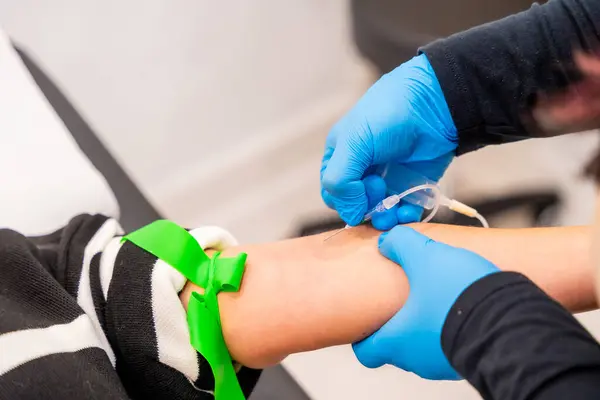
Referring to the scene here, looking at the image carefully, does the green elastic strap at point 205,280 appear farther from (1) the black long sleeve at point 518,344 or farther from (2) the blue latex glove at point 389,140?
(1) the black long sleeve at point 518,344

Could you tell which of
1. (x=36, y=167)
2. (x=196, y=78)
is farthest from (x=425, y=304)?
(x=196, y=78)

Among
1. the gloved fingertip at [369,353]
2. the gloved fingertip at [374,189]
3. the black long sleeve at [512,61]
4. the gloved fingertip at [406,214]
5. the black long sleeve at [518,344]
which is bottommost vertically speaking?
the gloved fingertip at [369,353]

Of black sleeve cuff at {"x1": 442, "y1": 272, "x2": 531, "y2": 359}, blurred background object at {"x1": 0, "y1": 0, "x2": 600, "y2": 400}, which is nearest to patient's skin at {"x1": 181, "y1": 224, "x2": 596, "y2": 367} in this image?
black sleeve cuff at {"x1": 442, "y1": 272, "x2": 531, "y2": 359}

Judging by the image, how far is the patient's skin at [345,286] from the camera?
0.71 meters

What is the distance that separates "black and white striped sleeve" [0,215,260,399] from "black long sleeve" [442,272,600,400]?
32cm

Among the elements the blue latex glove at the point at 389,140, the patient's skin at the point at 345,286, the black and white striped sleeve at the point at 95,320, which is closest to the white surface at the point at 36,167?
the black and white striped sleeve at the point at 95,320

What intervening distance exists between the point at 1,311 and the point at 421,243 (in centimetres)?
47

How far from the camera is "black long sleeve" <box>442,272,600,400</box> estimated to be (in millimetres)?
519

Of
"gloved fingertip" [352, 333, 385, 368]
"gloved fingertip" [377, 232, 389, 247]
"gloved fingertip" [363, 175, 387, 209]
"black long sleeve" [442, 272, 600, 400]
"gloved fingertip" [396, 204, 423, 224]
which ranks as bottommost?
"gloved fingertip" [352, 333, 385, 368]

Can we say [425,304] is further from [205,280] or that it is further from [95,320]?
[95,320]

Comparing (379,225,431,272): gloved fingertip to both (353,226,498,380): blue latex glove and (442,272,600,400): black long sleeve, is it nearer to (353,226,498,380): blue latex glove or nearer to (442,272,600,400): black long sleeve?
(353,226,498,380): blue latex glove

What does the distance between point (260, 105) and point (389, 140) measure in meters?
0.85

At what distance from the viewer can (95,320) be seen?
0.74 meters

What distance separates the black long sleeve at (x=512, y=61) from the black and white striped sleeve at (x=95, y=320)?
38cm
